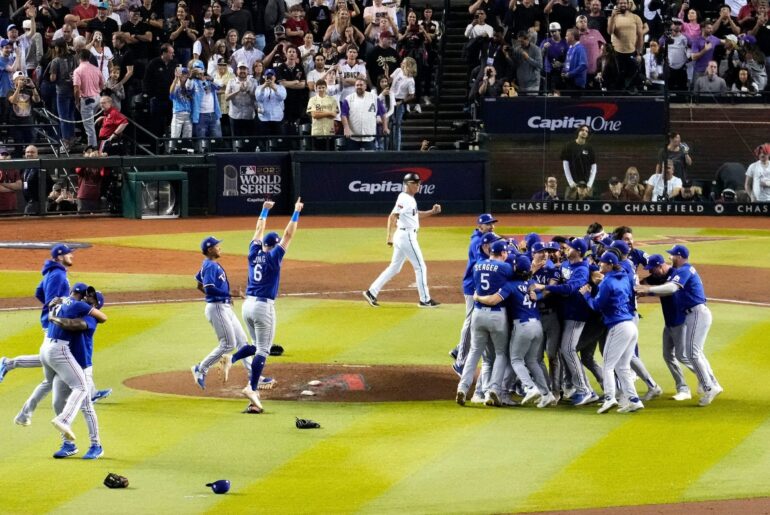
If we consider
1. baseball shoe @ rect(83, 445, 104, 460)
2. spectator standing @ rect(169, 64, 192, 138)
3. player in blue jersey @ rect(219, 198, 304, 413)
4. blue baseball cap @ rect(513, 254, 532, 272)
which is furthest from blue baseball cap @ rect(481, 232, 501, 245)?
spectator standing @ rect(169, 64, 192, 138)

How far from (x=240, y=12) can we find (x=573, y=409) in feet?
61.4

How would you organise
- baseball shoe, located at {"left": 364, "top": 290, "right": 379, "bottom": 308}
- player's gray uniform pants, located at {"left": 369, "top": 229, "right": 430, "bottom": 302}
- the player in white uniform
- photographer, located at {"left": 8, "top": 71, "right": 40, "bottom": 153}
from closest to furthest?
the player in white uniform, player's gray uniform pants, located at {"left": 369, "top": 229, "right": 430, "bottom": 302}, baseball shoe, located at {"left": 364, "top": 290, "right": 379, "bottom": 308}, photographer, located at {"left": 8, "top": 71, "right": 40, "bottom": 153}

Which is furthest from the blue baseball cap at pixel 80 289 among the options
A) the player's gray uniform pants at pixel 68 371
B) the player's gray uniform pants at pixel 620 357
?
the player's gray uniform pants at pixel 620 357

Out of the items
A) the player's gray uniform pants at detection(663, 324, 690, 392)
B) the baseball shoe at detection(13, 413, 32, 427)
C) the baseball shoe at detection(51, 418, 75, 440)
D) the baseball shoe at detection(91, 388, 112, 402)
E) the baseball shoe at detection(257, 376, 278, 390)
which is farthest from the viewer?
the baseball shoe at detection(257, 376, 278, 390)

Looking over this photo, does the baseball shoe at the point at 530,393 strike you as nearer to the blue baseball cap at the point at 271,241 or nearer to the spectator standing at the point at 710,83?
the blue baseball cap at the point at 271,241

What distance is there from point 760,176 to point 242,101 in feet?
36.2

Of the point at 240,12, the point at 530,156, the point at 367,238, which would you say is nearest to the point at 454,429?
the point at 367,238

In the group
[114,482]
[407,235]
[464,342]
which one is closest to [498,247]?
[464,342]

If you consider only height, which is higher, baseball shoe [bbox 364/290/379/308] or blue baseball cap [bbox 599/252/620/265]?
blue baseball cap [bbox 599/252/620/265]

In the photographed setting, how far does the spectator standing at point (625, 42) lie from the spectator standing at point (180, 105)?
8.91 m

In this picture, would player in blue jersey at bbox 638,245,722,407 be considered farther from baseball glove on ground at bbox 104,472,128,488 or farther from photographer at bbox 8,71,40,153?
photographer at bbox 8,71,40,153

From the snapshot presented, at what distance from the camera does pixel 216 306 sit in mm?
16359

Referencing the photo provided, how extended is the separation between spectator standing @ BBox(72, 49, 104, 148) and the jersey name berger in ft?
10.5

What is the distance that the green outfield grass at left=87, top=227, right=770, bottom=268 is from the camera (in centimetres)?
2723
